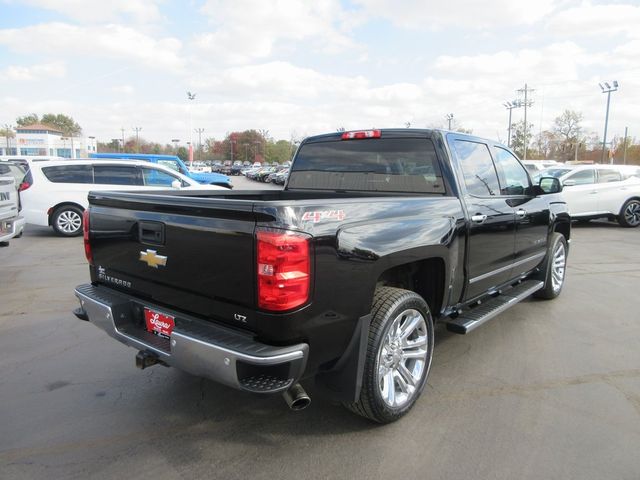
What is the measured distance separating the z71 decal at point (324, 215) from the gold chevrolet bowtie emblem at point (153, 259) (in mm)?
959

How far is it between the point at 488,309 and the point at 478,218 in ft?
2.80

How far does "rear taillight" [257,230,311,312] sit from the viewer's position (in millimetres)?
2277

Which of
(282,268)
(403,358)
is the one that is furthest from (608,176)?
(282,268)

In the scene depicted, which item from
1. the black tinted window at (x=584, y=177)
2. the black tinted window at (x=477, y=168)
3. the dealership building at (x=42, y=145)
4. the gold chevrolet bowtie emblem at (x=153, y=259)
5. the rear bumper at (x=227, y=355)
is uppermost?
the dealership building at (x=42, y=145)

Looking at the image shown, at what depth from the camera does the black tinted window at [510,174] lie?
4590 mm

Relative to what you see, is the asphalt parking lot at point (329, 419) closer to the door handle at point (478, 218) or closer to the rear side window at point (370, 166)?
the door handle at point (478, 218)

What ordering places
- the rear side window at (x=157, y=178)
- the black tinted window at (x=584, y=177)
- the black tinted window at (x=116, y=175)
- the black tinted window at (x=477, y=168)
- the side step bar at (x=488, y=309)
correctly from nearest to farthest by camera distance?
the side step bar at (x=488, y=309) → the black tinted window at (x=477, y=168) → the black tinted window at (x=116, y=175) → the rear side window at (x=157, y=178) → the black tinted window at (x=584, y=177)

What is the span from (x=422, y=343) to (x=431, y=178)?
1341 mm

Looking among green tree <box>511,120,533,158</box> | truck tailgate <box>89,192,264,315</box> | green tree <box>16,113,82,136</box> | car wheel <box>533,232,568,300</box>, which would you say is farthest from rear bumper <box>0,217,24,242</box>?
green tree <box>16,113,82,136</box>

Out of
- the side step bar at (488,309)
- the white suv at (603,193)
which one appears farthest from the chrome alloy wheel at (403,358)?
the white suv at (603,193)

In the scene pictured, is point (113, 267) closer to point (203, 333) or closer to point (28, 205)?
point (203, 333)

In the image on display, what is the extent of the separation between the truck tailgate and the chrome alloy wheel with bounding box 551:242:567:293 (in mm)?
4536

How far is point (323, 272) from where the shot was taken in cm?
243

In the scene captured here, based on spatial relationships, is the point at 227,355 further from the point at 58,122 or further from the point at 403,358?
the point at 58,122
